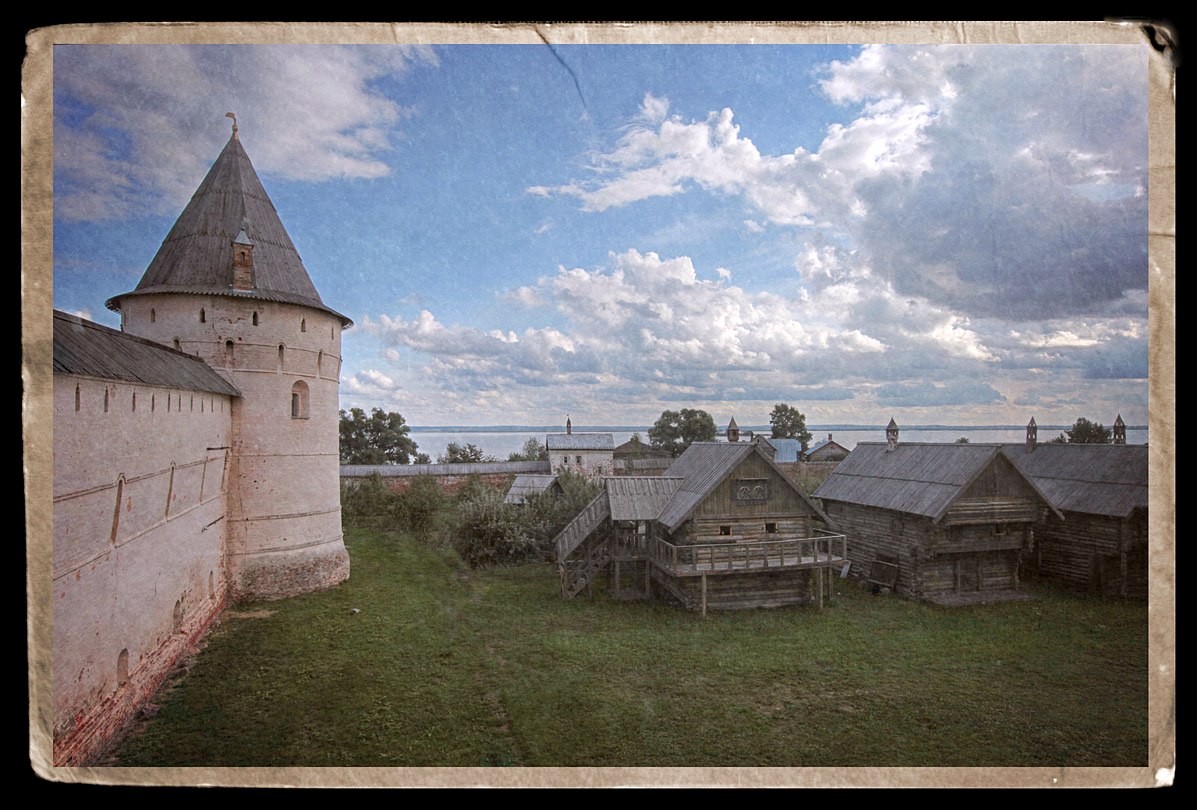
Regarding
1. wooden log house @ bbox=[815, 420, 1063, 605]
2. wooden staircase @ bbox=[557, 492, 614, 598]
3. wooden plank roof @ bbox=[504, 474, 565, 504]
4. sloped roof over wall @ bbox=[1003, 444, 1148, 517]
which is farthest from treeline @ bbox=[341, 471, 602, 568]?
sloped roof over wall @ bbox=[1003, 444, 1148, 517]

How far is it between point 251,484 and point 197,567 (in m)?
1.60

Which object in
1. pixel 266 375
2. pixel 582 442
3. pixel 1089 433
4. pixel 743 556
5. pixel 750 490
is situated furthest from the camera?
pixel 582 442

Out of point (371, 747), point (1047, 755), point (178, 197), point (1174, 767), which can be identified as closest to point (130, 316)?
point (178, 197)

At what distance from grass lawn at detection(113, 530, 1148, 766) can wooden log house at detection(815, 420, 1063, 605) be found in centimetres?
197

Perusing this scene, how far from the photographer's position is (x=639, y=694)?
197 inches

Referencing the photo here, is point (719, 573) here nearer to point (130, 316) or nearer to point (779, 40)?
point (779, 40)

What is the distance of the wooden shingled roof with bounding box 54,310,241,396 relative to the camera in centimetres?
376

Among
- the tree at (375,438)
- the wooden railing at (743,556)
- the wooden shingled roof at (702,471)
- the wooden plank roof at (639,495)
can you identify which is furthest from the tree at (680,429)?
the tree at (375,438)

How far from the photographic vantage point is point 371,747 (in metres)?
4.18

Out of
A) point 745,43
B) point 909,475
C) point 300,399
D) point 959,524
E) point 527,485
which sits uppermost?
point 745,43

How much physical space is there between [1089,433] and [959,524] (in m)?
4.49

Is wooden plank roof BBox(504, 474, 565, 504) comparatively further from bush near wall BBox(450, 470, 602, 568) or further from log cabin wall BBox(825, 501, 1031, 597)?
log cabin wall BBox(825, 501, 1031, 597)

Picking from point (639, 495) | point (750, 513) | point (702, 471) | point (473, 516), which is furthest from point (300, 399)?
point (750, 513)

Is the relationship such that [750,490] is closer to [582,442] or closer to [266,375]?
[582,442]
